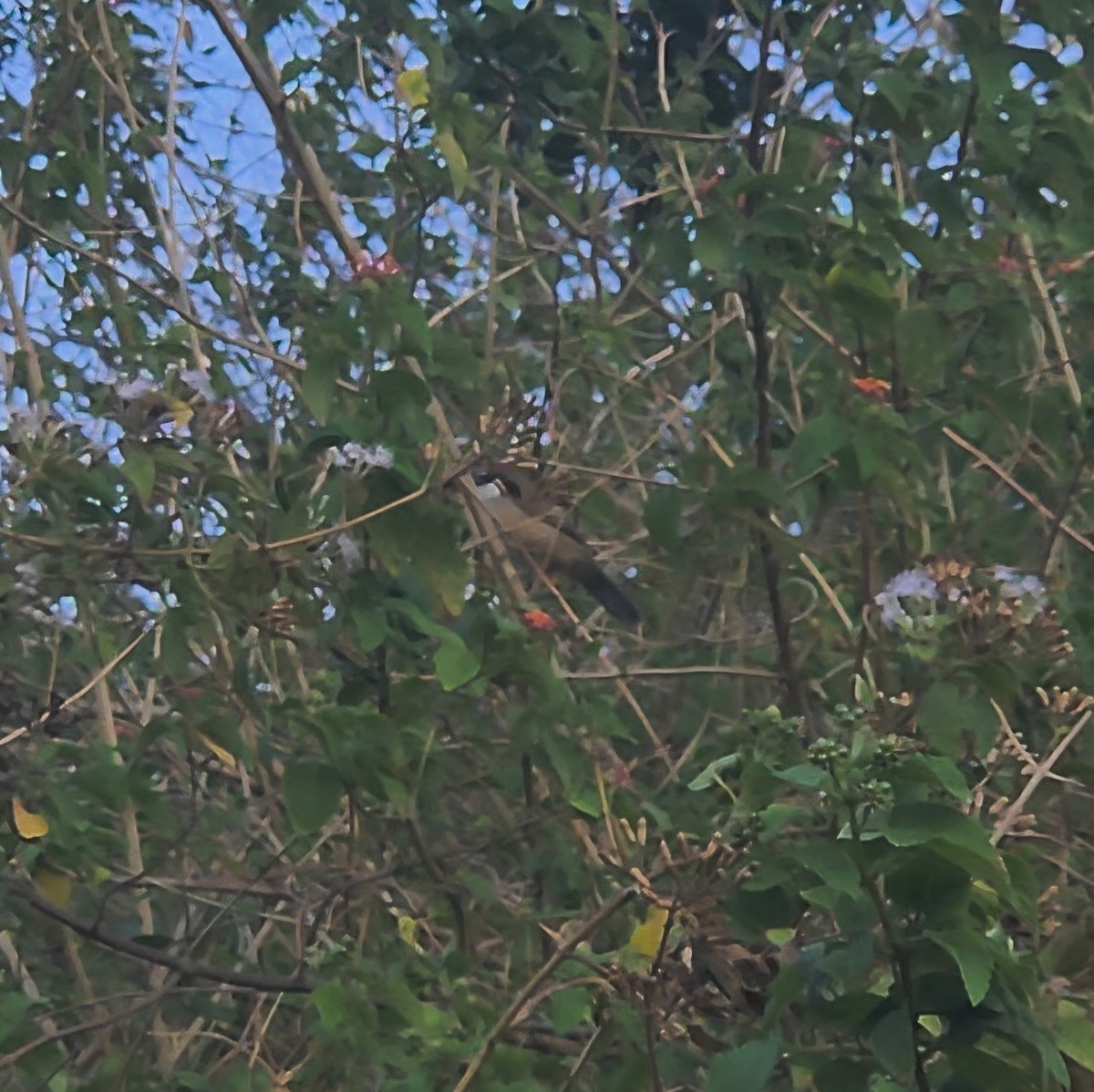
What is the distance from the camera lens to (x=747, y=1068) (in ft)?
3.66

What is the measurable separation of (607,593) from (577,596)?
0.11 metres

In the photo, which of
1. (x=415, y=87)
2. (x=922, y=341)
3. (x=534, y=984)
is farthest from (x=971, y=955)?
(x=415, y=87)

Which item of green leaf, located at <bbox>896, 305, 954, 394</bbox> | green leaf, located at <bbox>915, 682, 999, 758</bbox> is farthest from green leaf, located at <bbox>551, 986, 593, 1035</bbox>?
green leaf, located at <bbox>896, 305, 954, 394</bbox>

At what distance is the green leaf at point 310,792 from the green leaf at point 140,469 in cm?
36

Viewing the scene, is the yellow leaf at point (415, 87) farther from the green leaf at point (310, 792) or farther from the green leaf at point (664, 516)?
the green leaf at point (310, 792)

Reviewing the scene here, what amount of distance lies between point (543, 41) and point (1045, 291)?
879 millimetres

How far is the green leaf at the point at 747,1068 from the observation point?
1.10 m

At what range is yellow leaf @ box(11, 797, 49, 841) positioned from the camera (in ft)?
6.39

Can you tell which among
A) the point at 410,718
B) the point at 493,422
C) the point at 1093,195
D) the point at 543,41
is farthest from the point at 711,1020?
the point at 543,41

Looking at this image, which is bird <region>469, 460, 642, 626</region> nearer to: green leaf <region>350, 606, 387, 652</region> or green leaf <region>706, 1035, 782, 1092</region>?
green leaf <region>350, 606, 387, 652</region>

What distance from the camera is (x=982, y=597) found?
1688 mm

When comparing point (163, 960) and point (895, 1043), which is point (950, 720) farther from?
point (163, 960)

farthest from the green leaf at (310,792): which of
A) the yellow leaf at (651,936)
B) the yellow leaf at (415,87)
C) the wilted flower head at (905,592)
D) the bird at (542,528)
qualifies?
the yellow leaf at (415,87)

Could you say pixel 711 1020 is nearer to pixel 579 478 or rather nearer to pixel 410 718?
pixel 410 718
